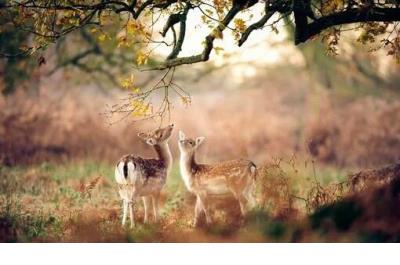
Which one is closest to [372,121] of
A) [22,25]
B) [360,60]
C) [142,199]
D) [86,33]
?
[360,60]

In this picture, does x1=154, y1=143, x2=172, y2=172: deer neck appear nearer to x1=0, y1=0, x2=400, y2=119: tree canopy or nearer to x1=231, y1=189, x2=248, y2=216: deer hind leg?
x1=0, y1=0, x2=400, y2=119: tree canopy

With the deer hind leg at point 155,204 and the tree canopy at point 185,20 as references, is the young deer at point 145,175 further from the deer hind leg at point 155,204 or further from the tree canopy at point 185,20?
the tree canopy at point 185,20

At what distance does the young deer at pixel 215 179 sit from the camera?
301 inches

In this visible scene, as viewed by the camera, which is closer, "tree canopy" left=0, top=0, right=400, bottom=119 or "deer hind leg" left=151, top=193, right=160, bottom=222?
"tree canopy" left=0, top=0, right=400, bottom=119

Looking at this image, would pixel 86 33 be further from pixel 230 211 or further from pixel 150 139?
pixel 230 211

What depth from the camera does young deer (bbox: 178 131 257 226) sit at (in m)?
7.64

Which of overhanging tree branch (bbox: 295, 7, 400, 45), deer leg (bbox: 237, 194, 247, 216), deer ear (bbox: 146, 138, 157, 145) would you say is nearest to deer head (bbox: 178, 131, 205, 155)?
deer ear (bbox: 146, 138, 157, 145)

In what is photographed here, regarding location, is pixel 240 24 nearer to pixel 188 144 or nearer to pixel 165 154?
pixel 188 144

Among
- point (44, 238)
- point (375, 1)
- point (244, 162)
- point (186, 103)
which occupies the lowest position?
point (44, 238)

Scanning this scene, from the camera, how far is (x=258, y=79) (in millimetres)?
8164

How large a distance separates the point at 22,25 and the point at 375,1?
333cm

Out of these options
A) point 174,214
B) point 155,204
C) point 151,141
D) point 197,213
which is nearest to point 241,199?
point 197,213

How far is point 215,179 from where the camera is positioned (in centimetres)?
770

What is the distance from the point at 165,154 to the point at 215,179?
21.7 inches
